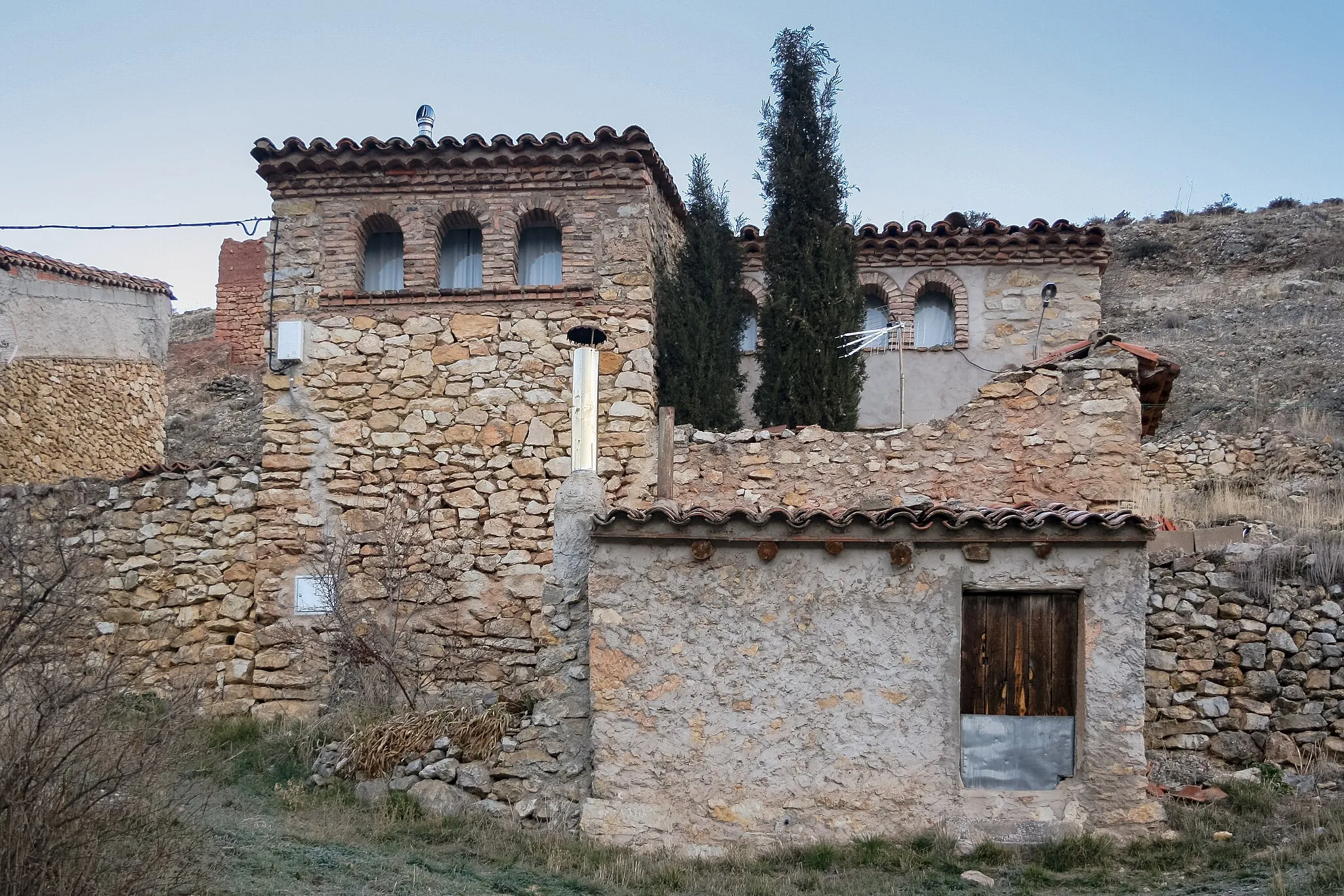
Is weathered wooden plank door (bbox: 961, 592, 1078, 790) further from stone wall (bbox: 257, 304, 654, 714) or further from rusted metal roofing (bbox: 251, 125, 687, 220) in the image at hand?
rusted metal roofing (bbox: 251, 125, 687, 220)

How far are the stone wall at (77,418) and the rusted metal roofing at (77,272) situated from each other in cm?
108

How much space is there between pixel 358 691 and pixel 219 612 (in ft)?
7.02

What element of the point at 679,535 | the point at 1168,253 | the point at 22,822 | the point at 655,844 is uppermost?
the point at 1168,253

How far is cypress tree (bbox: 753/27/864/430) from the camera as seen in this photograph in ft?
40.8

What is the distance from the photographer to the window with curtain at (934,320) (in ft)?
44.4

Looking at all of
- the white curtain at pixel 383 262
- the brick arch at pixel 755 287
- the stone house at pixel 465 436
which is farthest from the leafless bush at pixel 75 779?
the brick arch at pixel 755 287

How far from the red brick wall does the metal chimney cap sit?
41.9 ft

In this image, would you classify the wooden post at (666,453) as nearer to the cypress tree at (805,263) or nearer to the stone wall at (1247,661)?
the cypress tree at (805,263)

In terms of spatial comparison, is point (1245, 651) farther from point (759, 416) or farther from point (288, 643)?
point (288, 643)

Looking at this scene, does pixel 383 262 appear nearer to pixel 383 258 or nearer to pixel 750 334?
pixel 383 258

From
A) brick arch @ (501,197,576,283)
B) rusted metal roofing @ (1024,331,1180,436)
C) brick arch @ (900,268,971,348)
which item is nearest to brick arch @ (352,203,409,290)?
brick arch @ (501,197,576,283)

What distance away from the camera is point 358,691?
1055 cm

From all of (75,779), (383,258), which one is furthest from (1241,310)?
(75,779)

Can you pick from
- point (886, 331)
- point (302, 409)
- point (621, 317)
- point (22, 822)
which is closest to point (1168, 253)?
point (886, 331)
